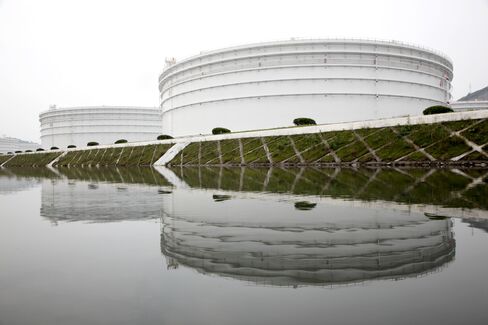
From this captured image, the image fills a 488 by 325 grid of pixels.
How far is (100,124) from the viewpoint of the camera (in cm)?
11262

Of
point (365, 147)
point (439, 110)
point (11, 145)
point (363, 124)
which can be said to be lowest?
point (365, 147)

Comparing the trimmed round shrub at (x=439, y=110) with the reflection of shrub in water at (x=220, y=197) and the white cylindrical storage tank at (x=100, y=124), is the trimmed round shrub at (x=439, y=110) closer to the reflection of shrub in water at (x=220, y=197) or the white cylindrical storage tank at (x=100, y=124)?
the reflection of shrub in water at (x=220, y=197)

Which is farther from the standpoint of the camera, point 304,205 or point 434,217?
point 304,205

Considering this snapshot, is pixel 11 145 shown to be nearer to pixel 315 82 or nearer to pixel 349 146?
pixel 315 82

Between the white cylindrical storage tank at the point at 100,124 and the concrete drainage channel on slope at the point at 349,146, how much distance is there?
57412 mm

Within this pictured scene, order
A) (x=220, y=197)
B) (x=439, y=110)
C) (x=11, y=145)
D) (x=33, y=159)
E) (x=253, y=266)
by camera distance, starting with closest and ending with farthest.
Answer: (x=253, y=266) → (x=220, y=197) → (x=439, y=110) → (x=33, y=159) → (x=11, y=145)

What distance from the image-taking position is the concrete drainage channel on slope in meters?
28.7

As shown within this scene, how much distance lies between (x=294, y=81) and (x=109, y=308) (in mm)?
64191

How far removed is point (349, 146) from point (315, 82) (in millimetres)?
31576

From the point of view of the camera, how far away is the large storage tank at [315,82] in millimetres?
64625

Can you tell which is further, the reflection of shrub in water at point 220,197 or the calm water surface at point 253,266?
the reflection of shrub in water at point 220,197

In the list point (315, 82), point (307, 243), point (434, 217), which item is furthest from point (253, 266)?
point (315, 82)

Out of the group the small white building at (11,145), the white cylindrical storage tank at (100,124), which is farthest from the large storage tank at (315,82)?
the small white building at (11,145)

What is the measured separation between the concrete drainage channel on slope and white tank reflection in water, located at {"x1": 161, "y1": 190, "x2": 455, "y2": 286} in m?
21.1
